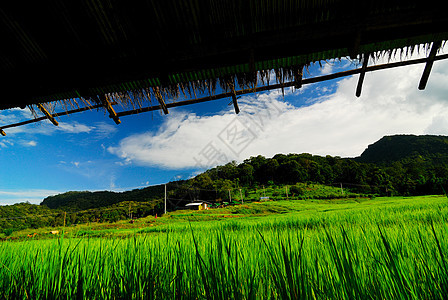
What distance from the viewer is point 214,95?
2.83 metres

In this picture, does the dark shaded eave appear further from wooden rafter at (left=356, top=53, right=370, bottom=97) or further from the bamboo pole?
the bamboo pole

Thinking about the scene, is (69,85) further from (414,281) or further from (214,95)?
(414,281)

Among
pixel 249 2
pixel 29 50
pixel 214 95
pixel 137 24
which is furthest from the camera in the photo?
pixel 214 95

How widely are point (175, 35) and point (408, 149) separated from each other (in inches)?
3952

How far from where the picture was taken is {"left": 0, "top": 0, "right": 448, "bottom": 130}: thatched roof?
1662 mm

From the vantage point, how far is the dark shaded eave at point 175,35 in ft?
5.47

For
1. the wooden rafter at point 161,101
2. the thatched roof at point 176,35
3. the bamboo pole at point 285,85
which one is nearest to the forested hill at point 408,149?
the bamboo pole at point 285,85

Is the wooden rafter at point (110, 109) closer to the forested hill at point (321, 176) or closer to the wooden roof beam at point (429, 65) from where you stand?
the wooden roof beam at point (429, 65)

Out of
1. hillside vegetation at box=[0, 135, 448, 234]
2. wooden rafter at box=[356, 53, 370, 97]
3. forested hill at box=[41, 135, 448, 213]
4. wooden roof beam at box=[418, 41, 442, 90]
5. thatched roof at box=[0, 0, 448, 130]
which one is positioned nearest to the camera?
thatched roof at box=[0, 0, 448, 130]

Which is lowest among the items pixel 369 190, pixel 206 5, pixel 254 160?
pixel 369 190

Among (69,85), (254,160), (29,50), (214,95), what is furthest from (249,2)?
(254,160)

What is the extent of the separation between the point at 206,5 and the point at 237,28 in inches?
13.5

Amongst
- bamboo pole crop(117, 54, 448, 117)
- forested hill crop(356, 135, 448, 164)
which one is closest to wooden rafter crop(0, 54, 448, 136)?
bamboo pole crop(117, 54, 448, 117)

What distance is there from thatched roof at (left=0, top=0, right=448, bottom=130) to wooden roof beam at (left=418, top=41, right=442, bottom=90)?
7.0 inches
